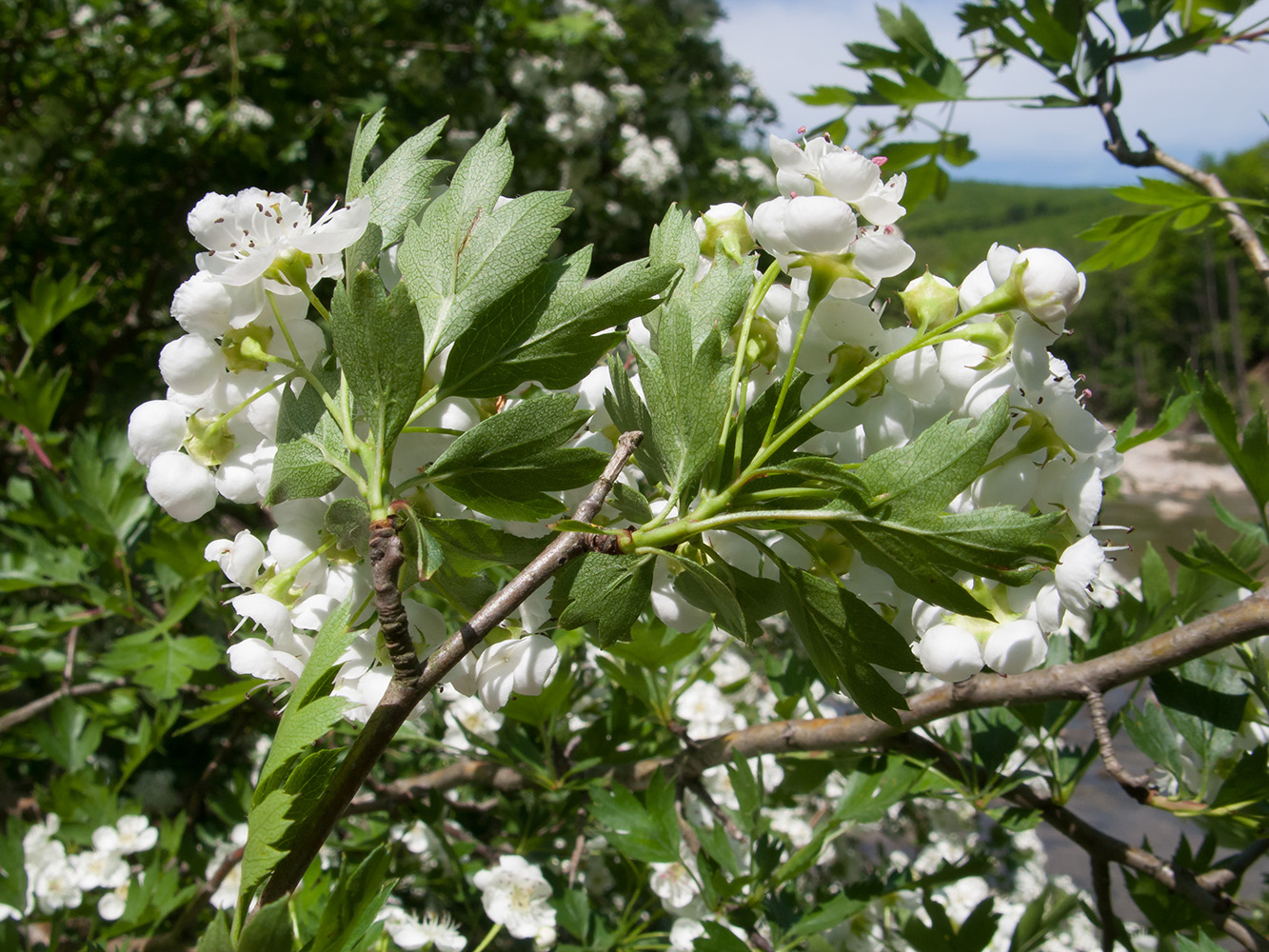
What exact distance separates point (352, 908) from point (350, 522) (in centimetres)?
28

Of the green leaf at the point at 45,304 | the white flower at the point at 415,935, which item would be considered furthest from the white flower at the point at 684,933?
the green leaf at the point at 45,304

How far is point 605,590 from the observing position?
60cm

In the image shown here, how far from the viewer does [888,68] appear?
1689mm

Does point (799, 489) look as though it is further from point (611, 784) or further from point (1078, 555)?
point (611, 784)

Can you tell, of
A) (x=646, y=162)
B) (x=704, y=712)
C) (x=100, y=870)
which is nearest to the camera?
(x=100, y=870)

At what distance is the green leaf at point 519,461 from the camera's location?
578 mm

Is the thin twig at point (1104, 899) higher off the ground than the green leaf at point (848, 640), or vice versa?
the green leaf at point (848, 640)

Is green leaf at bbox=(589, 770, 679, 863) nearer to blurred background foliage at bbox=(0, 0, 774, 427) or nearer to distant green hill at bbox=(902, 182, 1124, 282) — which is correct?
blurred background foliage at bbox=(0, 0, 774, 427)

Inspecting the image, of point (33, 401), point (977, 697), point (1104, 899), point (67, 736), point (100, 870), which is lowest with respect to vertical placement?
point (100, 870)

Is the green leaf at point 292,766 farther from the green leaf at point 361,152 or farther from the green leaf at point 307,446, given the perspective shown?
the green leaf at point 361,152

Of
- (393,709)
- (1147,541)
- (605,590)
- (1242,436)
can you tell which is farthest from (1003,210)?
(393,709)

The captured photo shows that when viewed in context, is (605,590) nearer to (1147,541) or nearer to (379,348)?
(379,348)

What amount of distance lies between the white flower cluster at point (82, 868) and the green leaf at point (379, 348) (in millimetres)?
1539

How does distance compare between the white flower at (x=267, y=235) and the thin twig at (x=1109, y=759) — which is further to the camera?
the thin twig at (x=1109, y=759)
